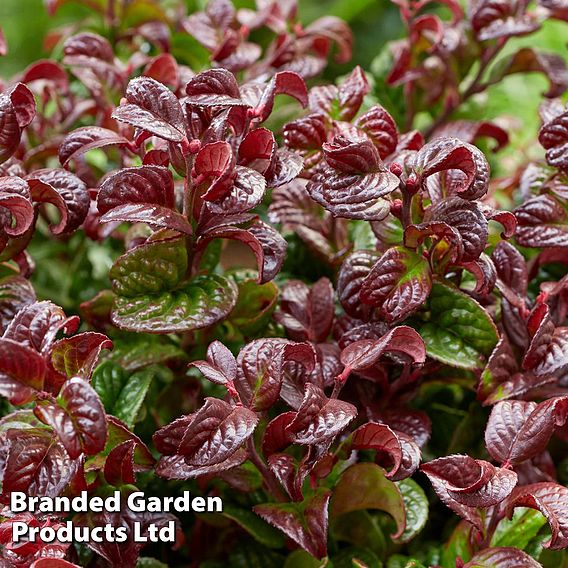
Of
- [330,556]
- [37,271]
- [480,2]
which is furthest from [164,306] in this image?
[480,2]

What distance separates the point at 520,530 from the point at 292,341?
31 cm

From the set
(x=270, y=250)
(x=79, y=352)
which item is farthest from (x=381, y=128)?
(x=79, y=352)

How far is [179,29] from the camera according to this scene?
1359 millimetres

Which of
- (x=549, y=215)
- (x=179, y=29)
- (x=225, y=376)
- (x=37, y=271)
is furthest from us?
(x=179, y=29)

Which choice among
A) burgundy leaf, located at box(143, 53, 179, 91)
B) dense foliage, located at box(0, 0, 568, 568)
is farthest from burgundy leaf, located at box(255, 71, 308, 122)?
burgundy leaf, located at box(143, 53, 179, 91)

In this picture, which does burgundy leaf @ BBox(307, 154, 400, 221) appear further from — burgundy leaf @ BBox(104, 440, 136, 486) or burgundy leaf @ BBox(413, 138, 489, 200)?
burgundy leaf @ BBox(104, 440, 136, 486)

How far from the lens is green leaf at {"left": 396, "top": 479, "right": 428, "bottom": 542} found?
0.78m

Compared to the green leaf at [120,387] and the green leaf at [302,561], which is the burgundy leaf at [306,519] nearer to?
the green leaf at [302,561]

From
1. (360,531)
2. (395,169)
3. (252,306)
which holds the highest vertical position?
(395,169)

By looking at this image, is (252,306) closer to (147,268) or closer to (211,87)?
(147,268)

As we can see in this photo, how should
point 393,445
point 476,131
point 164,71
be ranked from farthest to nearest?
1. point 476,131
2. point 164,71
3. point 393,445

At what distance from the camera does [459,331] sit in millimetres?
788

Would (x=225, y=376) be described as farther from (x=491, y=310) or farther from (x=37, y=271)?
(x=37, y=271)

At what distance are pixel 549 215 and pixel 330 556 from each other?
446 mm
